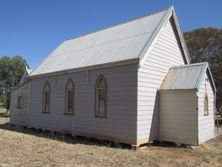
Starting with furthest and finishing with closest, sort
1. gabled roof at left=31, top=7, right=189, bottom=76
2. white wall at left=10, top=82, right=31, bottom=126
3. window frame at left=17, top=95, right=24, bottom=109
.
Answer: window frame at left=17, top=95, right=24, bottom=109, white wall at left=10, top=82, right=31, bottom=126, gabled roof at left=31, top=7, right=189, bottom=76

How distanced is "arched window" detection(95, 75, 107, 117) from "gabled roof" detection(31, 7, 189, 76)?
101 centimetres

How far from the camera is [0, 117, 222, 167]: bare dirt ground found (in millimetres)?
10102

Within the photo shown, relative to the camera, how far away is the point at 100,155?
11.3 meters

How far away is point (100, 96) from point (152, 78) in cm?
303

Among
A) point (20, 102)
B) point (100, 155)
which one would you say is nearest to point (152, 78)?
point (100, 155)

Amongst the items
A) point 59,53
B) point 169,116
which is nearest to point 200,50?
point 59,53

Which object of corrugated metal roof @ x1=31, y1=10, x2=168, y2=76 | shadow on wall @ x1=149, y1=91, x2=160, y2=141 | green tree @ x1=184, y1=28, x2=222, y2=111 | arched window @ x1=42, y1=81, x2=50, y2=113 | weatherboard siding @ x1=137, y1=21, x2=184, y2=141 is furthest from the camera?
green tree @ x1=184, y1=28, x2=222, y2=111

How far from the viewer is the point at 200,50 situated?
3247cm

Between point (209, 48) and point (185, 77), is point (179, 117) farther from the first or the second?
point (209, 48)

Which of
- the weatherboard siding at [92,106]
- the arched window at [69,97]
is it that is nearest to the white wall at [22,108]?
the weatherboard siding at [92,106]

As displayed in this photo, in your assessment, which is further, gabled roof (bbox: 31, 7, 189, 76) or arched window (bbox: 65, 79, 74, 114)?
arched window (bbox: 65, 79, 74, 114)

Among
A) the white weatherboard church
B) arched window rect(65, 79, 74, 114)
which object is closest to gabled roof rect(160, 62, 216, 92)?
the white weatherboard church

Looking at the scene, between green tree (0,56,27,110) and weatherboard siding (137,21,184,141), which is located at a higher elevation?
green tree (0,56,27,110)

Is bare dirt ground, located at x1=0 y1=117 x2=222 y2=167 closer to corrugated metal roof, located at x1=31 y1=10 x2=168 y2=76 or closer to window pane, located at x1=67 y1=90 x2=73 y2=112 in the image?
window pane, located at x1=67 y1=90 x2=73 y2=112
